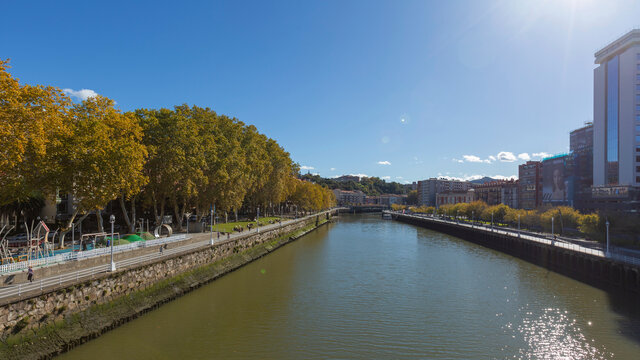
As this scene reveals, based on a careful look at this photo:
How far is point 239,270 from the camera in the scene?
121 ft

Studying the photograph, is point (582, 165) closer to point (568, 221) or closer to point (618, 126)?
point (618, 126)

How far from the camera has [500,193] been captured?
156750 mm

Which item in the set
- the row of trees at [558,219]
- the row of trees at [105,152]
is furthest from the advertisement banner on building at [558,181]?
the row of trees at [105,152]

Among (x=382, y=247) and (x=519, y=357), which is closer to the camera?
(x=519, y=357)

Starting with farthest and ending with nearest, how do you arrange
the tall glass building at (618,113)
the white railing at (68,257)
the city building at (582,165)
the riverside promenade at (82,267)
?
1. the city building at (582,165)
2. the tall glass building at (618,113)
3. the white railing at (68,257)
4. the riverside promenade at (82,267)

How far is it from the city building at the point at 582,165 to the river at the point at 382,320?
6410 centimetres

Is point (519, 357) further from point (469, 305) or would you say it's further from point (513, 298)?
point (513, 298)

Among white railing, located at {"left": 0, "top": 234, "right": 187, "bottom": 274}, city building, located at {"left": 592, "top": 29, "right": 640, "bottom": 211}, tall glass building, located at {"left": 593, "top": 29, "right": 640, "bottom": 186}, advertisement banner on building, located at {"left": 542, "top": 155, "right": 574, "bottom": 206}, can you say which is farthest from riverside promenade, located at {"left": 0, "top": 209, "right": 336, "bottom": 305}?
advertisement banner on building, located at {"left": 542, "top": 155, "right": 574, "bottom": 206}

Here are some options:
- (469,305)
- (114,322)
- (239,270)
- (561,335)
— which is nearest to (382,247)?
(239,270)

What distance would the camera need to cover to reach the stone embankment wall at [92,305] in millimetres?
15469

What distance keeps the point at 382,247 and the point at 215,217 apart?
29.6m

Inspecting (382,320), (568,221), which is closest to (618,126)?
(568,221)

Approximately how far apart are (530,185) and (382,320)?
126 meters

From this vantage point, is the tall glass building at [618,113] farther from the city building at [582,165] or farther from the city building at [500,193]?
the city building at [500,193]
